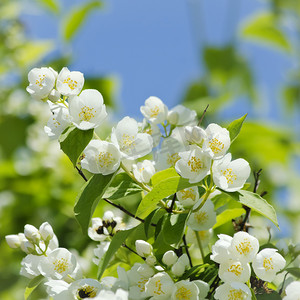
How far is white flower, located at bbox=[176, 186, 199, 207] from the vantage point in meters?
0.73

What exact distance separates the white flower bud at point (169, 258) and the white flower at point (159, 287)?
0.03 m

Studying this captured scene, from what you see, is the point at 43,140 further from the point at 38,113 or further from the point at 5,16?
the point at 5,16

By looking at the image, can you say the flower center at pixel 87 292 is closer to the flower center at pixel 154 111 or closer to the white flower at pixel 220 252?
the white flower at pixel 220 252

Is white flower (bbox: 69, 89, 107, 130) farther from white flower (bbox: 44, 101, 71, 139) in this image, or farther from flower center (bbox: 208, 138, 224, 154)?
flower center (bbox: 208, 138, 224, 154)

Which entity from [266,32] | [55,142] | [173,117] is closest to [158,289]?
[173,117]

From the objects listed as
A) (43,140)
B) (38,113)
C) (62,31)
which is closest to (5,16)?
(62,31)

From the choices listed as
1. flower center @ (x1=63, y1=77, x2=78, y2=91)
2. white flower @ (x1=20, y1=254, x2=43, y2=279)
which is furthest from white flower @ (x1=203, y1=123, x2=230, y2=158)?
white flower @ (x1=20, y1=254, x2=43, y2=279)

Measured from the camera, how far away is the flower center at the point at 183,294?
0.69 meters

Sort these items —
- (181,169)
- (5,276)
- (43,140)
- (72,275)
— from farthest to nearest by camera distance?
1. (43,140)
2. (5,276)
3. (72,275)
4. (181,169)

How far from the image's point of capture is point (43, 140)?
2564 millimetres

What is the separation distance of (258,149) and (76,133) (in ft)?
6.94

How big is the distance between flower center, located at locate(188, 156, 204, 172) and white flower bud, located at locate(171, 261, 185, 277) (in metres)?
0.15

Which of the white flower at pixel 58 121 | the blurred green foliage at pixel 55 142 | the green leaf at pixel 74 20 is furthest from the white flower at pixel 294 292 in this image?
the green leaf at pixel 74 20

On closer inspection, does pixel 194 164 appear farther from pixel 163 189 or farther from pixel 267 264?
pixel 267 264
